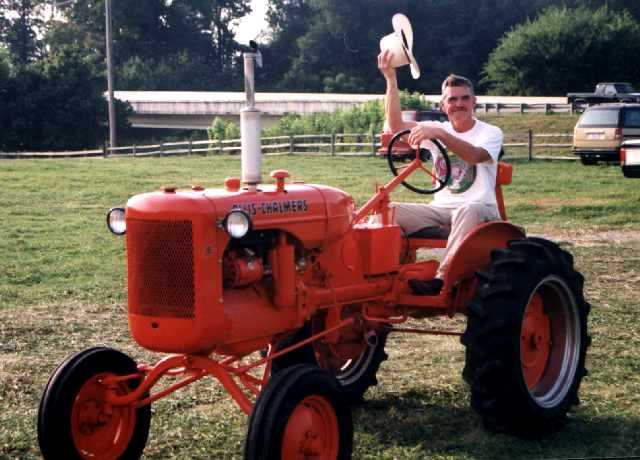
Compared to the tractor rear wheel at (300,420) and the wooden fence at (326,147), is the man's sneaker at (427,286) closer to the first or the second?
the tractor rear wheel at (300,420)

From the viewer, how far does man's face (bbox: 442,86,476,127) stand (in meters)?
6.70

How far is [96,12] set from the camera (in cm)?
8769

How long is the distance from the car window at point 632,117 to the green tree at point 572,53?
3300 cm

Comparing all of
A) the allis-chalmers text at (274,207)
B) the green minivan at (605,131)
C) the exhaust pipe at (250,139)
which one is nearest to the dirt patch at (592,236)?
the allis-chalmers text at (274,207)

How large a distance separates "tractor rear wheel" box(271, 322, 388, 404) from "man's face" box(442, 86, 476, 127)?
1329 mm

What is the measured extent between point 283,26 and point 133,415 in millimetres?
83946

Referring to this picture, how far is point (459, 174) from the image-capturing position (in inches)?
265

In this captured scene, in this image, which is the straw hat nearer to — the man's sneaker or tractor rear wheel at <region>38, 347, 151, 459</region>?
the man's sneaker

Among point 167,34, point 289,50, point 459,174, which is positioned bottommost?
point 459,174

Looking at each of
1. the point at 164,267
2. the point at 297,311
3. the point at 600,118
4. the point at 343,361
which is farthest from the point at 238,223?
the point at 600,118

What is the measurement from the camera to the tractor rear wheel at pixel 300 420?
492cm

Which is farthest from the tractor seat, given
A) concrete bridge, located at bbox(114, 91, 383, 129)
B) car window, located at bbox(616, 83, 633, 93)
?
concrete bridge, located at bbox(114, 91, 383, 129)

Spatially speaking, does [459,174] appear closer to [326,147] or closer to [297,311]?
[297,311]

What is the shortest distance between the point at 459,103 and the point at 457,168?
14.3 inches
